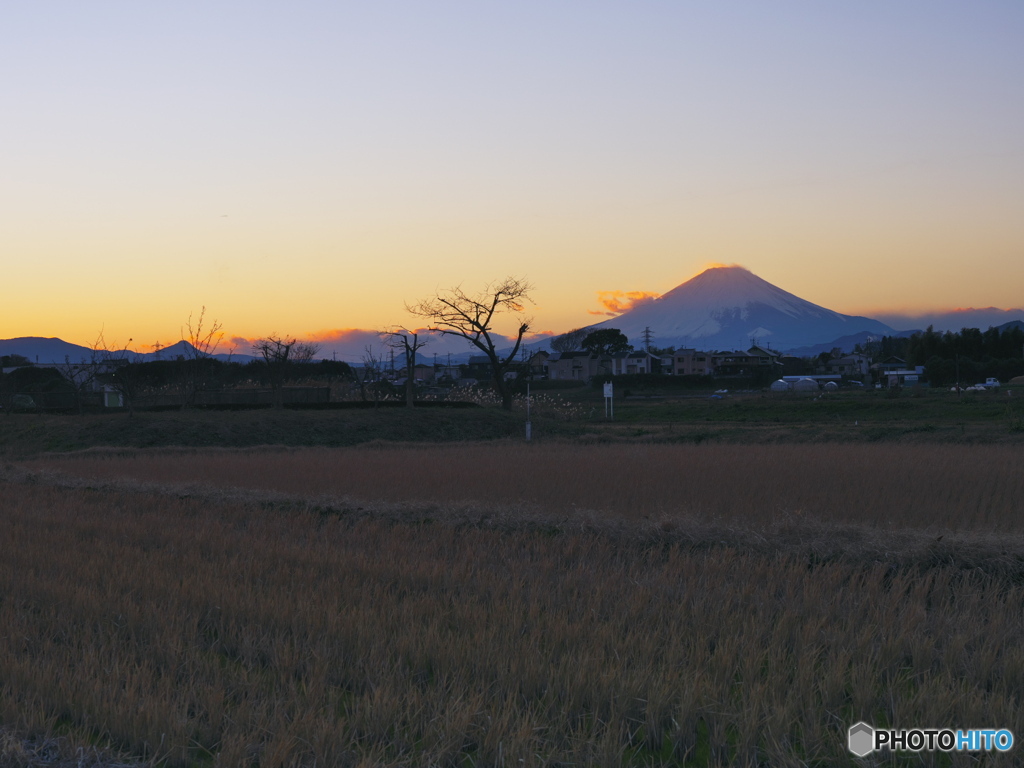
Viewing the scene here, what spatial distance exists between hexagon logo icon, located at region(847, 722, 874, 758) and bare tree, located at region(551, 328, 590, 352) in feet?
334

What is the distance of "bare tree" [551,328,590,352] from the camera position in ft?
358

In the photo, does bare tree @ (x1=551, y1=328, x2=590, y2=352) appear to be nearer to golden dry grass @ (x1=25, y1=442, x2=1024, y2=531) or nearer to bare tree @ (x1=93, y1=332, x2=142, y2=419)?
bare tree @ (x1=93, y1=332, x2=142, y2=419)

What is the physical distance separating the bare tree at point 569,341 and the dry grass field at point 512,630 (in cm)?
9619

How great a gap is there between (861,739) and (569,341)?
112821 mm

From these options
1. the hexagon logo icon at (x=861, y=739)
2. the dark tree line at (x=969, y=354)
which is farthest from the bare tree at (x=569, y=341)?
the hexagon logo icon at (x=861, y=739)

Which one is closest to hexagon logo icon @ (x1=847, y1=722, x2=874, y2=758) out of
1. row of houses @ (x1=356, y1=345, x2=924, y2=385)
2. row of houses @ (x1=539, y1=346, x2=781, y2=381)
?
row of houses @ (x1=356, y1=345, x2=924, y2=385)

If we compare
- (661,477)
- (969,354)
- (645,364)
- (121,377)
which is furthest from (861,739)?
(645,364)

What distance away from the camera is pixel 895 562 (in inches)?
297

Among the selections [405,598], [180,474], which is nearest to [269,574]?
[405,598]

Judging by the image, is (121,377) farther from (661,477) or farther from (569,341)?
(569,341)

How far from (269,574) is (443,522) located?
333cm

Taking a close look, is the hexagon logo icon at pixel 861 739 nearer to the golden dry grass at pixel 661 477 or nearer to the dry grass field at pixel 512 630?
the dry grass field at pixel 512 630

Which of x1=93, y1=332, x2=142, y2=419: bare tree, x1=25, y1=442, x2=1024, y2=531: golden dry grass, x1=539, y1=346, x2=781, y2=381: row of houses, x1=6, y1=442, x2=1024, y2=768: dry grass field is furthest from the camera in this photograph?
x1=539, y1=346, x2=781, y2=381: row of houses

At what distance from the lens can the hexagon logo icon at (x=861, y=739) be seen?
383 centimetres
